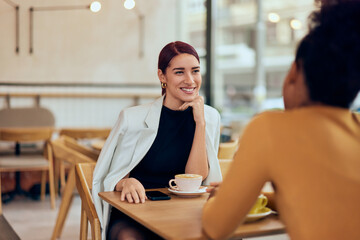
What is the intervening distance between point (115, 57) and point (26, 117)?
162 cm

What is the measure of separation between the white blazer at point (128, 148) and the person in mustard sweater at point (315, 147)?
91cm

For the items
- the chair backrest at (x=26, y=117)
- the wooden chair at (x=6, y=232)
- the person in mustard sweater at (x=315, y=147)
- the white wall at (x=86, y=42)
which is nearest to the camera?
the person in mustard sweater at (x=315, y=147)

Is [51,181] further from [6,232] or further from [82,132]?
[6,232]

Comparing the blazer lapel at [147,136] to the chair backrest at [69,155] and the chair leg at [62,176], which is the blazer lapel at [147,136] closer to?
the chair backrest at [69,155]

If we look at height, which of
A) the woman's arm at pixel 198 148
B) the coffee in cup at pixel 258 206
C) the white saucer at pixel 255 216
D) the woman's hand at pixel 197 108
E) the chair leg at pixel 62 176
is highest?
the woman's hand at pixel 197 108

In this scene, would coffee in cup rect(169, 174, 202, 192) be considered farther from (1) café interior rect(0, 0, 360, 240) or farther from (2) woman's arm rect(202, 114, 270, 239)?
(1) café interior rect(0, 0, 360, 240)

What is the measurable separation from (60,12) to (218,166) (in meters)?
5.17

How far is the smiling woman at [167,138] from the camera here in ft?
6.31

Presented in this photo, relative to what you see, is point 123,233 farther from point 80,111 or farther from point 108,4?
point 108,4

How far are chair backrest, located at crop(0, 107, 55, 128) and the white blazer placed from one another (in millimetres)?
4512

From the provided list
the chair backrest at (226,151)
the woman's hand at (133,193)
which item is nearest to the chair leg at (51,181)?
the chair backrest at (226,151)

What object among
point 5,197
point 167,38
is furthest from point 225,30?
point 5,197

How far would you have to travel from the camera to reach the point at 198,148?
6.43 feet

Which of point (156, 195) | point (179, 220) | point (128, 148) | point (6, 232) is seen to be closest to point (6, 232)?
point (6, 232)
